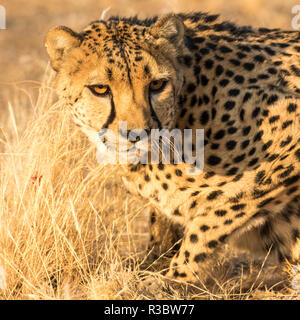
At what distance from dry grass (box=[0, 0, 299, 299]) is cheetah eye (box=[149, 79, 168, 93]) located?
647mm

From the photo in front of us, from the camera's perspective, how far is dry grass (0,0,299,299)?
266cm

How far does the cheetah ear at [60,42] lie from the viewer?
7.95 feet

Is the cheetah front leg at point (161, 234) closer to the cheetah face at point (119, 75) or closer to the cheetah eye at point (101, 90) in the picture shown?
the cheetah face at point (119, 75)

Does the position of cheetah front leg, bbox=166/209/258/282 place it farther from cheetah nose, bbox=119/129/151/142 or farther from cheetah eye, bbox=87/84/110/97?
cheetah eye, bbox=87/84/110/97

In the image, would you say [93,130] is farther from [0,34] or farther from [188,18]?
[0,34]

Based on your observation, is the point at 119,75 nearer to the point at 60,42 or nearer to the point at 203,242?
the point at 60,42

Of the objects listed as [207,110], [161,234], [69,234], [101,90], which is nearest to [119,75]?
[101,90]

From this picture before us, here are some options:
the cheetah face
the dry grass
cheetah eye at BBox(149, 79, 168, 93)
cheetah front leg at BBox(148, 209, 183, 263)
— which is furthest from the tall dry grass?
cheetah eye at BBox(149, 79, 168, 93)

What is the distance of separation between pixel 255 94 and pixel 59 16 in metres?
5.03

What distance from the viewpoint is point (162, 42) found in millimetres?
2480

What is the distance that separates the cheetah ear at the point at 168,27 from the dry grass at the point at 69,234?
750 mm

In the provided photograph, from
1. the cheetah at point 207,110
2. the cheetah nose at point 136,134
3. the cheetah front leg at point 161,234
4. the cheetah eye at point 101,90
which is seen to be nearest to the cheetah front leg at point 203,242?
the cheetah at point 207,110

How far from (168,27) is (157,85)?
278 millimetres

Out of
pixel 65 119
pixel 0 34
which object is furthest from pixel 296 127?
pixel 0 34
